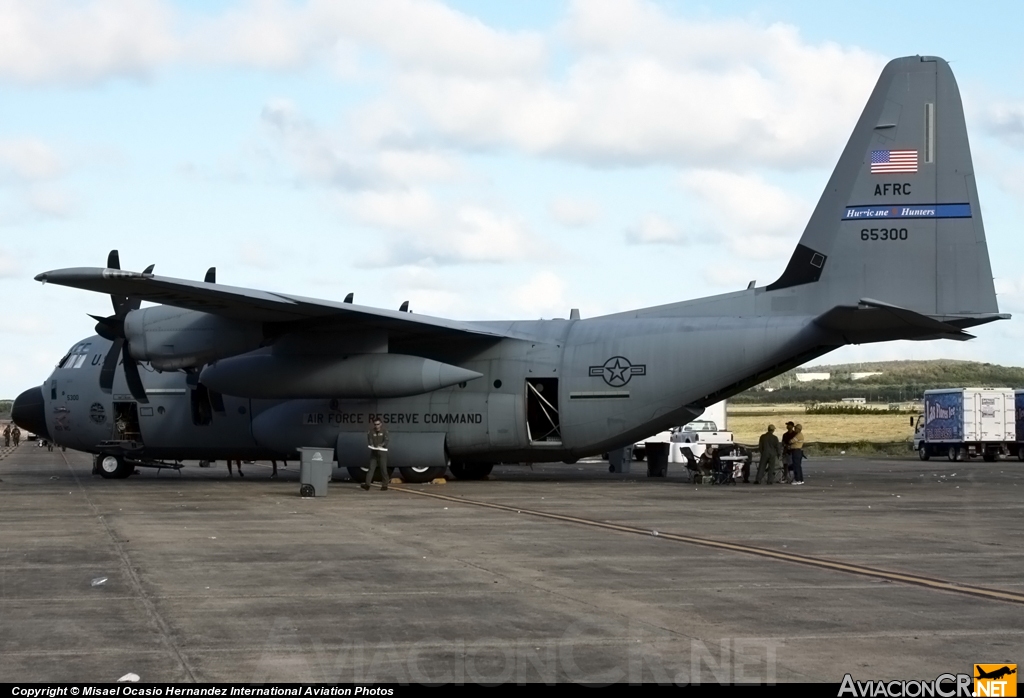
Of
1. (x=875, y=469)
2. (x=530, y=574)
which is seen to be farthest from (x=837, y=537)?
(x=875, y=469)

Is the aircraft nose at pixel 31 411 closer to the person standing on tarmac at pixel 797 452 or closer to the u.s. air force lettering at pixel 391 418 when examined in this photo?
the u.s. air force lettering at pixel 391 418

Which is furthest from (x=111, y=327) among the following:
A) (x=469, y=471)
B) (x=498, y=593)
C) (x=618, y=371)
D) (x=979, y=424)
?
(x=979, y=424)

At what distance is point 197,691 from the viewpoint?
675cm

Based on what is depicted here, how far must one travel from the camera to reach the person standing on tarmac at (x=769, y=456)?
2762cm

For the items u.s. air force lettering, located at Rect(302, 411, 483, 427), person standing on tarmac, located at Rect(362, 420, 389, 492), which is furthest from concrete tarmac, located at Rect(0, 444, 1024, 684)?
u.s. air force lettering, located at Rect(302, 411, 483, 427)

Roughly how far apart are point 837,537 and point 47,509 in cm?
1317

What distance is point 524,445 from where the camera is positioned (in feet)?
87.5

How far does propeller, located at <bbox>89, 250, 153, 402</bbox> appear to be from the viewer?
2769 cm

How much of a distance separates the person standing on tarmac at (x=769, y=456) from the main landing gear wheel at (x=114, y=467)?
629 inches

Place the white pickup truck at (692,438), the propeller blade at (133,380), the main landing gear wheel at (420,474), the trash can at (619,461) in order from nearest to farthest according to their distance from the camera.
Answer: the main landing gear wheel at (420,474) < the propeller blade at (133,380) < the trash can at (619,461) < the white pickup truck at (692,438)

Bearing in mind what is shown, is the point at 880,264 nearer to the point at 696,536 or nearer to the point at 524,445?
the point at 524,445

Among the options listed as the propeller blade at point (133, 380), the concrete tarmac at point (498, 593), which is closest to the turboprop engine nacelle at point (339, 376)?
the propeller blade at point (133, 380)

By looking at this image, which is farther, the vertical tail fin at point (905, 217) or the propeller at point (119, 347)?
the propeller at point (119, 347)

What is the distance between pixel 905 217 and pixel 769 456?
6380 mm
